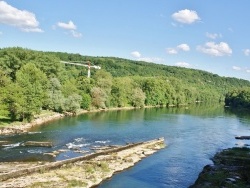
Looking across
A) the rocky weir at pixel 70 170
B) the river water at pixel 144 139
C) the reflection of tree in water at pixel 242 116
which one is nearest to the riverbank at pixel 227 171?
the river water at pixel 144 139

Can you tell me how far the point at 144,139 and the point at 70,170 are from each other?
105 feet

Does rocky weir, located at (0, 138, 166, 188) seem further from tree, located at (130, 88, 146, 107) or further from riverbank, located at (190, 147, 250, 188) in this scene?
tree, located at (130, 88, 146, 107)

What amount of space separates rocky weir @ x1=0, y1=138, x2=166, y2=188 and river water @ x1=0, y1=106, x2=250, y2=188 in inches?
71.9

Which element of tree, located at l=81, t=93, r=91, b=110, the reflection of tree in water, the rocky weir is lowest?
the rocky weir

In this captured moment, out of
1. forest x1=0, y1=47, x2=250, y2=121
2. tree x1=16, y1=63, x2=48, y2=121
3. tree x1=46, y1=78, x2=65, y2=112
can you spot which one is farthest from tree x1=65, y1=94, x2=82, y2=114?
tree x1=16, y1=63, x2=48, y2=121

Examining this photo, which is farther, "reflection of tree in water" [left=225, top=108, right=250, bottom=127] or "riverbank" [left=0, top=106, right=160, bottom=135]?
"reflection of tree in water" [left=225, top=108, right=250, bottom=127]

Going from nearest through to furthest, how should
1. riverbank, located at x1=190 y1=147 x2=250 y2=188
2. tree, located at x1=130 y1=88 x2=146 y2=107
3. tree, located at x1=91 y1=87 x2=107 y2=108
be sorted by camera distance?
1. riverbank, located at x1=190 y1=147 x2=250 y2=188
2. tree, located at x1=91 y1=87 x2=107 y2=108
3. tree, located at x1=130 y1=88 x2=146 y2=107

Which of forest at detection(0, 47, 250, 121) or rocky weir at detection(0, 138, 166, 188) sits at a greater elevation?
forest at detection(0, 47, 250, 121)

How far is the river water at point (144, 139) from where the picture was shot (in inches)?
1987

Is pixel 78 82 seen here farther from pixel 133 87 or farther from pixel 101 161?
pixel 101 161

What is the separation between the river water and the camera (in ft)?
166

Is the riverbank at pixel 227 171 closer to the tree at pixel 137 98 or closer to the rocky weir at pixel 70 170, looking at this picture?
the rocky weir at pixel 70 170

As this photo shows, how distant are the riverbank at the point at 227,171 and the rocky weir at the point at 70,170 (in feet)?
37.7

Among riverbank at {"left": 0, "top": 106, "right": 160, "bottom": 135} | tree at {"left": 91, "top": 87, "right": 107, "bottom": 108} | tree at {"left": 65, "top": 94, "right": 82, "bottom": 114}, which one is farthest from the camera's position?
tree at {"left": 91, "top": 87, "right": 107, "bottom": 108}
